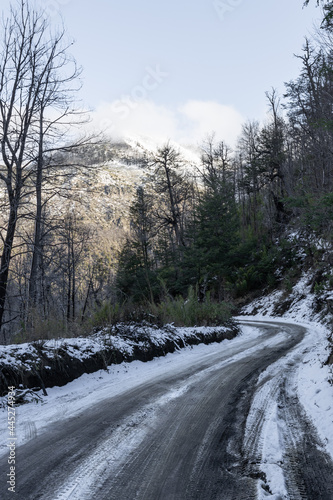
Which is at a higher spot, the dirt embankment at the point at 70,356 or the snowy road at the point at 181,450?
the dirt embankment at the point at 70,356

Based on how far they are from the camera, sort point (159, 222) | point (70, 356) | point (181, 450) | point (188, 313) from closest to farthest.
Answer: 1. point (181, 450)
2. point (70, 356)
3. point (188, 313)
4. point (159, 222)

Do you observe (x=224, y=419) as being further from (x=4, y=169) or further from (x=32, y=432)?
(x=4, y=169)

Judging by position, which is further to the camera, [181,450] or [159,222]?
[159,222]

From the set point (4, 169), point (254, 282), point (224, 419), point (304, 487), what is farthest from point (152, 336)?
point (254, 282)

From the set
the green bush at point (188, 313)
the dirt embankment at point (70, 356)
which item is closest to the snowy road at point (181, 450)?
the dirt embankment at point (70, 356)

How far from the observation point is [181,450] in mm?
2947

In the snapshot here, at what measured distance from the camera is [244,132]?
132 feet

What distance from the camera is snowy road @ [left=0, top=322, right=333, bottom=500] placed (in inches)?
90.1

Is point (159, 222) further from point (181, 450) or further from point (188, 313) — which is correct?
point (181, 450)

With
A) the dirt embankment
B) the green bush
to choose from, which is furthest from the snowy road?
the green bush

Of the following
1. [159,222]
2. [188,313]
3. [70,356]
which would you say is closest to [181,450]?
[70,356]

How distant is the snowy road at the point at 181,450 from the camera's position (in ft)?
7.51

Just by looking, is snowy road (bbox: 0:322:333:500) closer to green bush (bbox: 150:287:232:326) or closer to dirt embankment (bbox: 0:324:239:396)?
dirt embankment (bbox: 0:324:239:396)

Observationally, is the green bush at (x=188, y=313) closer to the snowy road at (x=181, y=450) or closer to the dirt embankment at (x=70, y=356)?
the dirt embankment at (x=70, y=356)
